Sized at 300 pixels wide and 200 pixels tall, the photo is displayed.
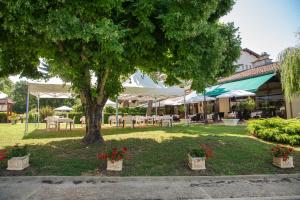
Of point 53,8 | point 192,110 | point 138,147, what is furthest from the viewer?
point 192,110

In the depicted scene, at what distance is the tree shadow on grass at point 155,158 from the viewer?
316 inches

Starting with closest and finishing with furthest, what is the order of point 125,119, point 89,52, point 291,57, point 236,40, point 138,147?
point 89,52 → point 138,147 → point 236,40 → point 291,57 → point 125,119

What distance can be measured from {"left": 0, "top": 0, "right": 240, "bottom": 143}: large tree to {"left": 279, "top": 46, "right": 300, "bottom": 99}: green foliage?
6789mm

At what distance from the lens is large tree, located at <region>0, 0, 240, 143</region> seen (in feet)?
22.4

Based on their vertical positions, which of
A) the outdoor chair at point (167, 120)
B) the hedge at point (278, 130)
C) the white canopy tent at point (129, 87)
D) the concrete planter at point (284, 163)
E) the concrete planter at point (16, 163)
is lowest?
the concrete planter at point (284, 163)

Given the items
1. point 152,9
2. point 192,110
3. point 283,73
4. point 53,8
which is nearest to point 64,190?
point 53,8

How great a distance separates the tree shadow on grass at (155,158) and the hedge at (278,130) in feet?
3.09

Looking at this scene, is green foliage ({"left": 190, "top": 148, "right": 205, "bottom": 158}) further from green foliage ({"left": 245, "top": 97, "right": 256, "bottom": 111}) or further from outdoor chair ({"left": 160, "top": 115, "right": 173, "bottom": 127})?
green foliage ({"left": 245, "top": 97, "right": 256, "bottom": 111})

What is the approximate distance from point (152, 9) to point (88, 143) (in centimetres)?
635

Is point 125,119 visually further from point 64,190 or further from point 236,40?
point 64,190

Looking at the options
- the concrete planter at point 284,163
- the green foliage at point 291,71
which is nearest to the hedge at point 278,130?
the concrete planter at point 284,163

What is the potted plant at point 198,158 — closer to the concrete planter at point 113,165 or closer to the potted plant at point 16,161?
the concrete planter at point 113,165

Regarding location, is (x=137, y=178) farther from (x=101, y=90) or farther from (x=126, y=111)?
(x=126, y=111)

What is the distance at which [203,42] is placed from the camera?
8875 millimetres
